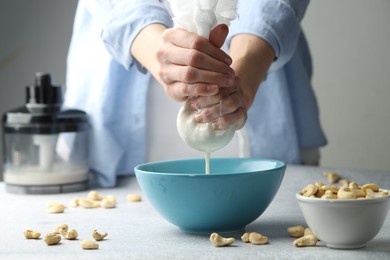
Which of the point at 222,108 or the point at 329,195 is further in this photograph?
the point at 222,108

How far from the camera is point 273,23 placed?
111cm

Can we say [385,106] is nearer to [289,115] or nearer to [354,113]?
[354,113]

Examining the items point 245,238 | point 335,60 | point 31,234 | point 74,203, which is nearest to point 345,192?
point 245,238

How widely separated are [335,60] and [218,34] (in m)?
1.55

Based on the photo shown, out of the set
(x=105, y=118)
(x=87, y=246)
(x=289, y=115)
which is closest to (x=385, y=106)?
(x=289, y=115)

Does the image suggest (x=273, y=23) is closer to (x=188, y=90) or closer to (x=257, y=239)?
(x=188, y=90)

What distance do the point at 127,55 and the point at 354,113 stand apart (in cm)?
137

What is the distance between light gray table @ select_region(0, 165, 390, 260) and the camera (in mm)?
689

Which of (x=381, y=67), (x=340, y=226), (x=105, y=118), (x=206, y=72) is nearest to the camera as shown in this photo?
(x=340, y=226)

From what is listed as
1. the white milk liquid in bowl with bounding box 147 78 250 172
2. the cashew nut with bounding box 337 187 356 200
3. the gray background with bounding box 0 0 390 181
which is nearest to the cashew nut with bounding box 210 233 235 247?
the cashew nut with bounding box 337 187 356 200

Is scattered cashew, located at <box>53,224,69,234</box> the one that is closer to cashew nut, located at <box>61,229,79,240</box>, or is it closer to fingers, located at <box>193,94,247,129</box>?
cashew nut, located at <box>61,229,79,240</box>

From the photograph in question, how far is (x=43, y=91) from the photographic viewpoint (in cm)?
118

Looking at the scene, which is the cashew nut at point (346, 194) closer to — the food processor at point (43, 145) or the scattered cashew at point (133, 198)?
the scattered cashew at point (133, 198)

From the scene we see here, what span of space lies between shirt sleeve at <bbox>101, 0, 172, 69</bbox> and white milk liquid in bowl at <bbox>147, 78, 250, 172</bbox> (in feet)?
0.48
